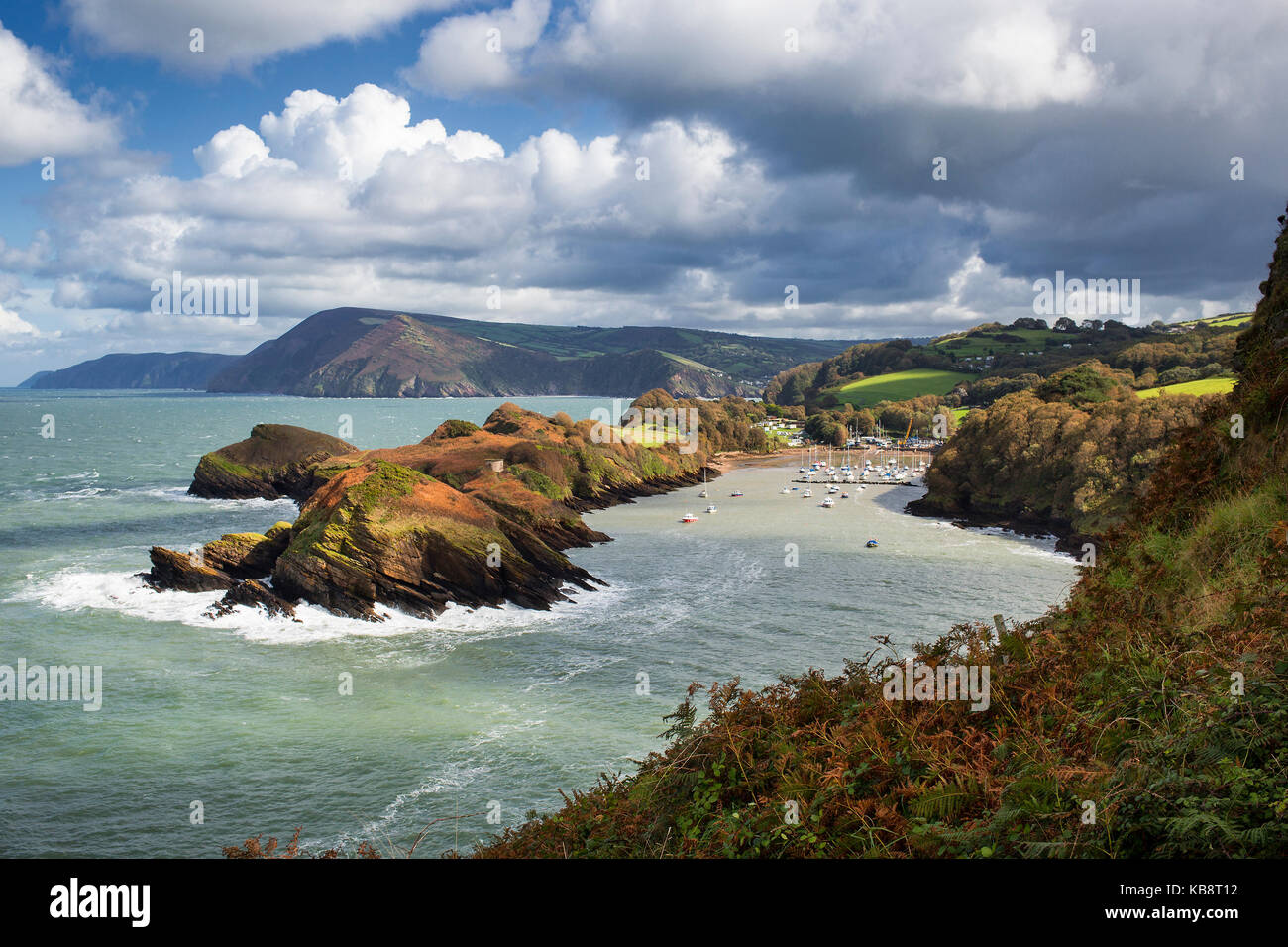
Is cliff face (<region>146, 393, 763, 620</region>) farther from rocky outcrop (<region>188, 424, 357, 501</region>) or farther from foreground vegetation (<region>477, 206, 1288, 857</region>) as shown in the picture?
foreground vegetation (<region>477, 206, 1288, 857</region>)

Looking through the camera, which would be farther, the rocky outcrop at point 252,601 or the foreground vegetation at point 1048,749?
the rocky outcrop at point 252,601

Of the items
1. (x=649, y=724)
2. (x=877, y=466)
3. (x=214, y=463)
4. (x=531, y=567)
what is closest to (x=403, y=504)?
(x=531, y=567)

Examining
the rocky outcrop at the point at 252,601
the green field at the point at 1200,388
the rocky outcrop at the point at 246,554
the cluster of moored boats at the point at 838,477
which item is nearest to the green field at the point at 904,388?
the cluster of moored boats at the point at 838,477

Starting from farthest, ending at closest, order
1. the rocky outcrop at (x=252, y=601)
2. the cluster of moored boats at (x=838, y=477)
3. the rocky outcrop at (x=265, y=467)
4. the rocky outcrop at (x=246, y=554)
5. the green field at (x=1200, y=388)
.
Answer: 1. the cluster of moored boats at (x=838, y=477)
2. the green field at (x=1200, y=388)
3. the rocky outcrop at (x=265, y=467)
4. the rocky outcrop at (x=246, y=554)
5. the rocky outcrop at (x=252, y=601)

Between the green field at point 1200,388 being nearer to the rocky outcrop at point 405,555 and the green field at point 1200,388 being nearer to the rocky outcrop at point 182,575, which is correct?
the rocky outcrop at point 405,555
